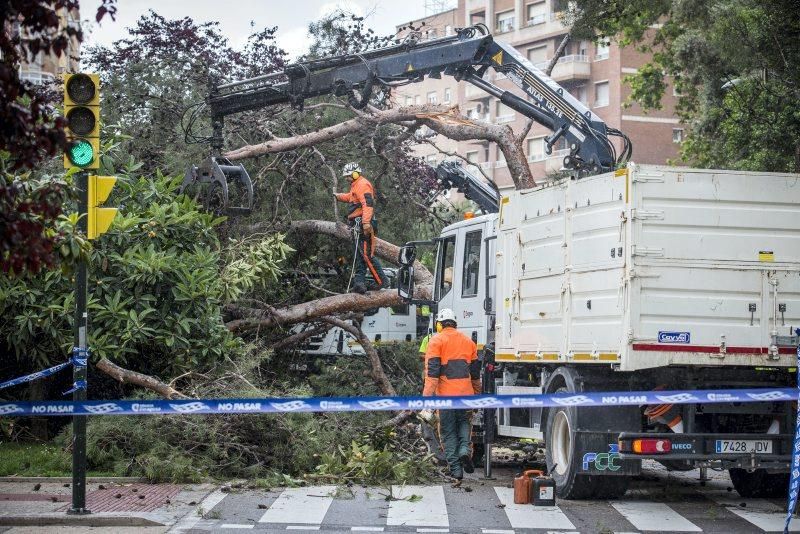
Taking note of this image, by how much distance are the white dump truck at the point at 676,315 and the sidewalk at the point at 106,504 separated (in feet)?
11.8

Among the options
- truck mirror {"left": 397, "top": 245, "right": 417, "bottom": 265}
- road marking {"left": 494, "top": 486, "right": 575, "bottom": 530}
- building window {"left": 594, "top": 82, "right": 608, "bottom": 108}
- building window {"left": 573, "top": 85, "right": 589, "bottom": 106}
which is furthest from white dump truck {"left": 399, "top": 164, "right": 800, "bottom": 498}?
building window {"left": 573, "top": 85, "right": 589, "bottom": 106}

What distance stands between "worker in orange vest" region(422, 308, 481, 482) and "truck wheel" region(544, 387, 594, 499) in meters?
1.09

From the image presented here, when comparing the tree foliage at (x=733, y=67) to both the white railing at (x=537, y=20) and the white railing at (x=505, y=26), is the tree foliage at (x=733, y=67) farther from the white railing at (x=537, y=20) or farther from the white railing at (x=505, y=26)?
the white railing at (x=505, y=26)

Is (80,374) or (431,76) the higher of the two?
(431,76)

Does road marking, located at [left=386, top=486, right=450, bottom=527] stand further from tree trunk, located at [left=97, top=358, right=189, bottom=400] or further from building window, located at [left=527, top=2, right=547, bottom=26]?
building window, located at [left=527, top=2, right=547, bottom=26]

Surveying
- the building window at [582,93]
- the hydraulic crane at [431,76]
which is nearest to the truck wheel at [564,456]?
→ the hydraulic crane at [431,76]

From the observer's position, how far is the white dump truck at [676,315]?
10.8 meters

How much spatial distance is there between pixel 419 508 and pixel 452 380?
7.71ft

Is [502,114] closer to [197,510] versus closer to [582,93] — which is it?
[582,93]

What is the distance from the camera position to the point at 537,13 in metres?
64.3

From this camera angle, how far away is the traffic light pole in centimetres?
983

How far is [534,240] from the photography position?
12867 mm

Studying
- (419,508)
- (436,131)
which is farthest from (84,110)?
(436,131)

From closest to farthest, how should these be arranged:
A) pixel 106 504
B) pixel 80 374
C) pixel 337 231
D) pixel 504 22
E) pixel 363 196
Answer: pixel 80 374
pixel 106 504
pixel 363 196
pixel 337 231
pixel 504 22
